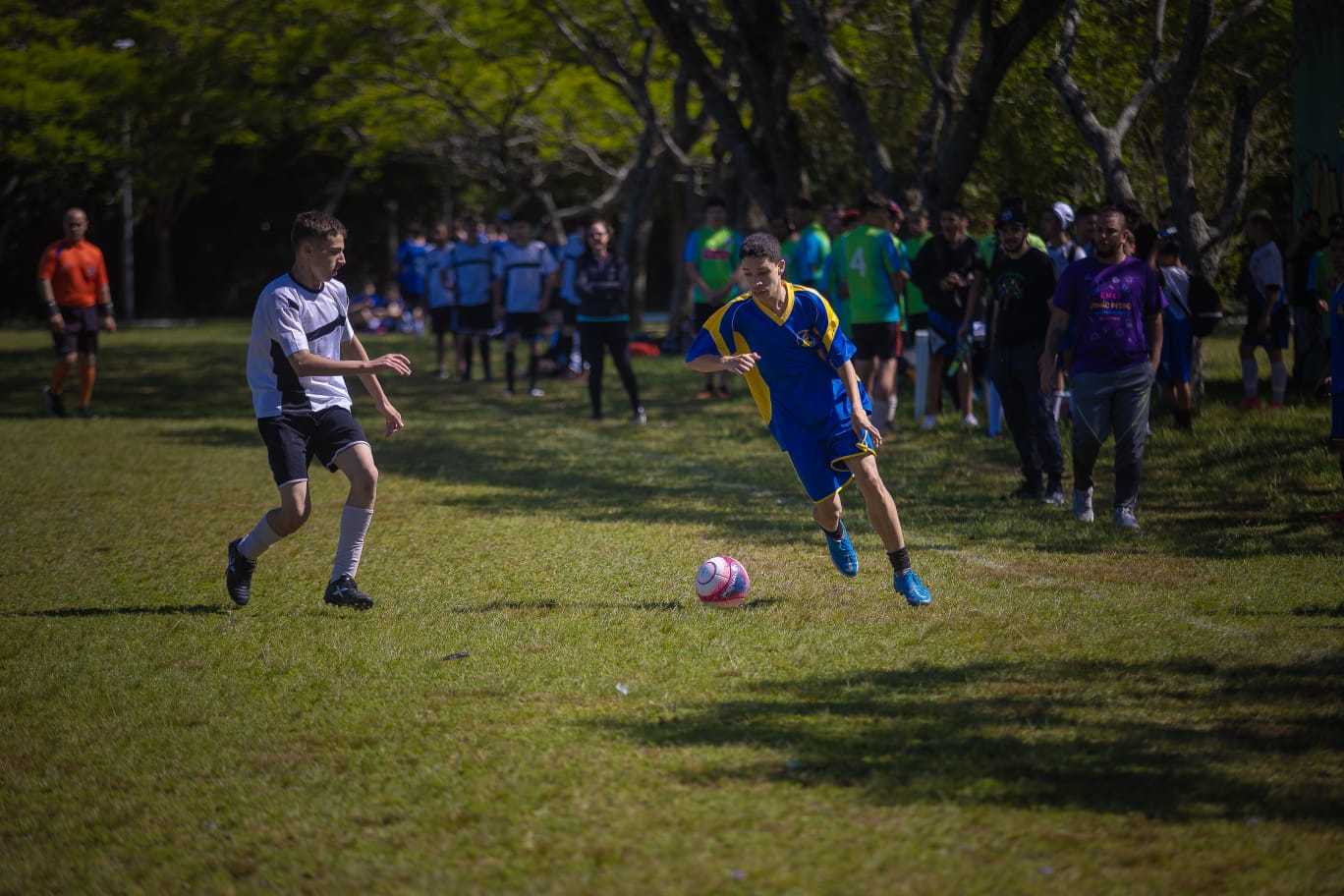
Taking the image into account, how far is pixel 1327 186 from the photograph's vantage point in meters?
14.3

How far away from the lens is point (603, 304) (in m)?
14.8

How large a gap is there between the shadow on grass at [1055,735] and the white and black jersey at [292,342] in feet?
9.40

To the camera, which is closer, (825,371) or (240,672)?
(240,672)

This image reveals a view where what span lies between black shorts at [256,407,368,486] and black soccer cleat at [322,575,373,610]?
1.96ft

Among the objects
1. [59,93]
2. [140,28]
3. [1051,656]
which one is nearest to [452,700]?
[1051,656]

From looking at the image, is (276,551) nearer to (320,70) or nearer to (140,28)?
(320,70)

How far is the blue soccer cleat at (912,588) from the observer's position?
695 centimetres

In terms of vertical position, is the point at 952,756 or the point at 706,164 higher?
the point at 706,164

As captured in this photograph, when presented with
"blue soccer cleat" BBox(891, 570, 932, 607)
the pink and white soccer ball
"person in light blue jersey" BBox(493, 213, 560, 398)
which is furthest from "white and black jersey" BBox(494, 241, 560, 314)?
"blue soccer cleat" BBox(891, 570, 932, 607)

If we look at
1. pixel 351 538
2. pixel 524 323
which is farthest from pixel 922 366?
pixel 351 538

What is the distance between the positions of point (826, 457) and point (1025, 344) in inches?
135

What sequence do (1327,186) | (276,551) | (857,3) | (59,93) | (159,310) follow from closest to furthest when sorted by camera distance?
(276,551) < (1327,186) < (857,3) < (59,93) < (159,310)

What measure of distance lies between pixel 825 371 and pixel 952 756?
2705 mm

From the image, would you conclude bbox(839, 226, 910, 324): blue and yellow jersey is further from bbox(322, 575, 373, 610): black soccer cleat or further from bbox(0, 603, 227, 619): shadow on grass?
bbox(0, 603, 227, 619): shadow on grass
